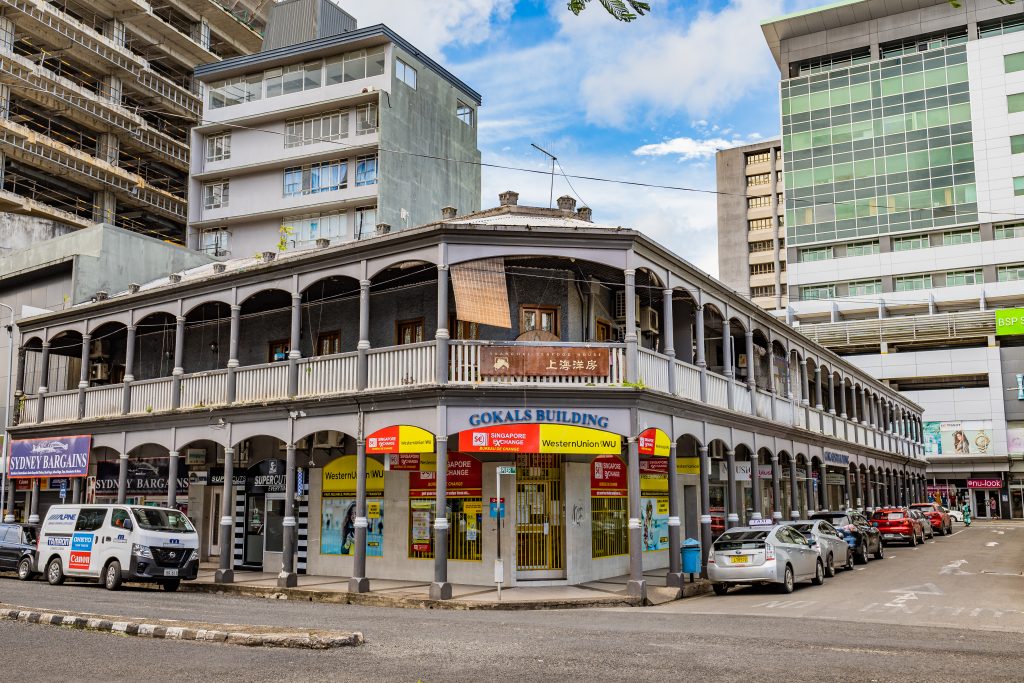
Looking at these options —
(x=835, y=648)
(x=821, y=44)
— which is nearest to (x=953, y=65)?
(x=821, y=44)

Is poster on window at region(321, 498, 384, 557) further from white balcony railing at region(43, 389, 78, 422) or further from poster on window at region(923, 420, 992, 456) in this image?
poster on window at region(923, 420, 992, 456)

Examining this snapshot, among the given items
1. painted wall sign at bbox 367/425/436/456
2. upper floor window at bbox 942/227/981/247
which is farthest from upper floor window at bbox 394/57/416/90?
upper floor window at bbox 942/227/981/247

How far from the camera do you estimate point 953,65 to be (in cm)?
7906

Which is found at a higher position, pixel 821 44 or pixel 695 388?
pixel 821 44

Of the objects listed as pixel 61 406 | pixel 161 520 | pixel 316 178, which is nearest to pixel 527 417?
pixel 161 520

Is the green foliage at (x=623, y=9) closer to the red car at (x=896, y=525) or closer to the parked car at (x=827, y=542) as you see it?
the parked car at (x=827, y=542)

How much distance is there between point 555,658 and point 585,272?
42.8ft

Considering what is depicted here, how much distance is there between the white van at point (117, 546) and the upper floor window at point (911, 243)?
74.0m

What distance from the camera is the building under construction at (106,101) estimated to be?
58.3m

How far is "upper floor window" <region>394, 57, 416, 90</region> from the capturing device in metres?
51.0

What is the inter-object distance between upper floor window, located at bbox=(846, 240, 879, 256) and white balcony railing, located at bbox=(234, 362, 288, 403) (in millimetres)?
71285

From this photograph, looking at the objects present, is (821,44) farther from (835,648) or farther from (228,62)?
(835,648)

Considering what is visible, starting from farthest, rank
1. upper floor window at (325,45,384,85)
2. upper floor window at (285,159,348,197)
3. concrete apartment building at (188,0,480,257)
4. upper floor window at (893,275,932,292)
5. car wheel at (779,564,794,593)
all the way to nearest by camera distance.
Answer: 1. upper floor window at (893,275,932,292)
2. upper floor window at (285,159,348,197)
3. upper floor window at (325,45,384,85)
4. concrete apartment building at (188,0,480,257)
5. car wheel at (779,564,794,593)

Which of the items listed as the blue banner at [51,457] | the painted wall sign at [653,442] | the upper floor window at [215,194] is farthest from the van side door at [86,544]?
the upper floor window at [215,194]
